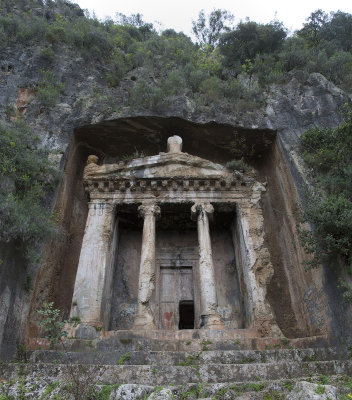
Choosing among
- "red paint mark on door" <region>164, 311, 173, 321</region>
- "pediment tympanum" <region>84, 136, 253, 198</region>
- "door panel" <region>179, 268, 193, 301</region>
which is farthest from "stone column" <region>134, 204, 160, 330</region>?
"door panel" <region>179, 268, 193, 301</region>

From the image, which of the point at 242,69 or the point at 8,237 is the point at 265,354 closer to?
the point at 8,237

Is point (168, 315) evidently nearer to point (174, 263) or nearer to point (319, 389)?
point (174, 263)

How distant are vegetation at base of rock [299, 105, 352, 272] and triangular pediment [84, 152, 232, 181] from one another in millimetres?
2565

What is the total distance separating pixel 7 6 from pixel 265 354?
17.3 metres

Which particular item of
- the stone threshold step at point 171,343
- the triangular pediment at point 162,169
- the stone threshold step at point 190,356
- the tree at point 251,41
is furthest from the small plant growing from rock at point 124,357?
the tree at point 251,41

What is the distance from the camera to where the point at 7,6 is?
619 inches

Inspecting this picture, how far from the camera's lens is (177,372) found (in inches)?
206

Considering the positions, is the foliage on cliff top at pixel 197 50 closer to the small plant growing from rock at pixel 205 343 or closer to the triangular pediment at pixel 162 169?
the triangular pediment at pixel 162 169

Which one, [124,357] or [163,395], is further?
[124,357]

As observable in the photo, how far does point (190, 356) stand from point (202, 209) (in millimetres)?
4704

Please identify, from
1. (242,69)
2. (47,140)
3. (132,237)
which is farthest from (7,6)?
(132,237)

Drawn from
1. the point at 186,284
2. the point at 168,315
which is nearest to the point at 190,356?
the point at 168,315

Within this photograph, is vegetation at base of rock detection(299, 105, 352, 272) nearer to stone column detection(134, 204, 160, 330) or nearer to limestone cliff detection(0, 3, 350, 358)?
limestone cliff detection(0, 3, 350, 358)

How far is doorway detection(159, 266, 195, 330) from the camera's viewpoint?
10.3 meters
